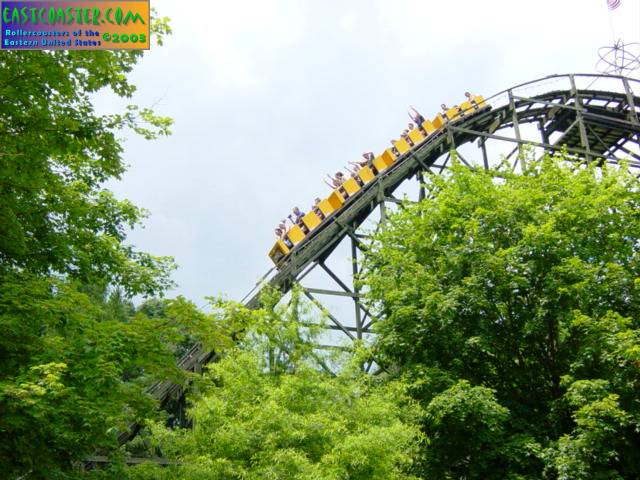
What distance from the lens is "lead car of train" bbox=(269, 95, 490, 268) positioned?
22.6 meters

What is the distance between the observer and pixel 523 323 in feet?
40.7

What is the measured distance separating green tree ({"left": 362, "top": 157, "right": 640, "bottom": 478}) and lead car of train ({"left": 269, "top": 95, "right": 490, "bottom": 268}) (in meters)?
8.52

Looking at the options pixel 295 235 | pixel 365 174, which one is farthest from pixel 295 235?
pixel 365 174

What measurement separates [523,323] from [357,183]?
12349 mm

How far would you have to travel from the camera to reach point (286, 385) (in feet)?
32.2

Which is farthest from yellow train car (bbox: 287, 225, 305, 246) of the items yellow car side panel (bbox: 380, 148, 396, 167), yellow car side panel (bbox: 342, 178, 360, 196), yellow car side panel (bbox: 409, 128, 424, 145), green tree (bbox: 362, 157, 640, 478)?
green tree (bbox: 362, 157, 640, 478)

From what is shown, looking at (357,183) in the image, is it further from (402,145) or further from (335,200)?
(402,145)

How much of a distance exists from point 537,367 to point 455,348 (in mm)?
1756

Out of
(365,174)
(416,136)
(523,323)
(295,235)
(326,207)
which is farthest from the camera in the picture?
(416,136)

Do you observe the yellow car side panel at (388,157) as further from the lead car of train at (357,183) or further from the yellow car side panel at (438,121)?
the yellow car side panel at (438,121)

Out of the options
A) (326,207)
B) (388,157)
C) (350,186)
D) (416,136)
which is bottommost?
(326,207)

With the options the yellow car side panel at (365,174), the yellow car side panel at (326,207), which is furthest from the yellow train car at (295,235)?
the yellow car side panel at (365,174)

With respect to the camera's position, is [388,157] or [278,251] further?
[388,157]

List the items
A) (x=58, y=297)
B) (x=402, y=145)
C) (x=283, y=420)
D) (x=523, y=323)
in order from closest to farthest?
(x=58, y=297), (x=283, y=420), (x=523, y=323), (x=402, y=145)
